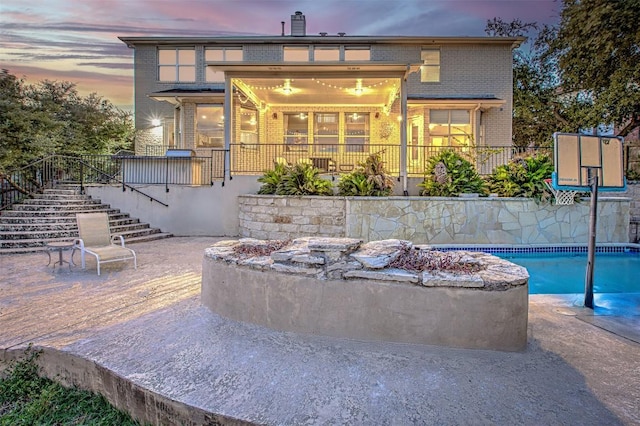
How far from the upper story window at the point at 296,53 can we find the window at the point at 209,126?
3943 millimetres

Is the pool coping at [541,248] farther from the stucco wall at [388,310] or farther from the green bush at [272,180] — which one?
the stucco wall at [388,310]

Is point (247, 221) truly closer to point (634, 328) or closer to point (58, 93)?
point (634, 328)

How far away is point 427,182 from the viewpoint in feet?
33.5

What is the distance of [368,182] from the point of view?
9.55 metres

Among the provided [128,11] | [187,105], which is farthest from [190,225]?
[128,11]

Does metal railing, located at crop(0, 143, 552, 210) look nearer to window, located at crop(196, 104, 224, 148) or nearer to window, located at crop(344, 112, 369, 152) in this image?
window, located at crop(344, 112, 369, 152)

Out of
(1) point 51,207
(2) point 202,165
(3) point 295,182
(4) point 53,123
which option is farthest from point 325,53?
(1) point 51,207

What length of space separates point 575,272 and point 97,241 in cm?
981

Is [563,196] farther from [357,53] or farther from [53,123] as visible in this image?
[53,123]

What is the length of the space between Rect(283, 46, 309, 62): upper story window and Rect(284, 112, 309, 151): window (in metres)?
2.96

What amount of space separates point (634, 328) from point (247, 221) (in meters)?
8.60

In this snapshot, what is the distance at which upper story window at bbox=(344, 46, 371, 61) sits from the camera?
15734 mm

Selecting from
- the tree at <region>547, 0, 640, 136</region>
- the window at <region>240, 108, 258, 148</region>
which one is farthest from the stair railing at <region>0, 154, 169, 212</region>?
the tree at <region>547, 0, 640, 136</region>

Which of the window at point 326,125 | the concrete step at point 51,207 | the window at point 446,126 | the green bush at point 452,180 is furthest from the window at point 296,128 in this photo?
the concrete step at point 51,207
